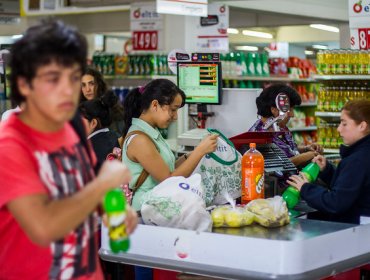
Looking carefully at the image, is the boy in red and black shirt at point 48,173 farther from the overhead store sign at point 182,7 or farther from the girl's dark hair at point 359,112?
the overhead store sign at point 182,7

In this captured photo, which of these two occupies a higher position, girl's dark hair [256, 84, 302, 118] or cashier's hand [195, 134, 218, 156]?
girl's dark hair [256, 84, 302, 118]

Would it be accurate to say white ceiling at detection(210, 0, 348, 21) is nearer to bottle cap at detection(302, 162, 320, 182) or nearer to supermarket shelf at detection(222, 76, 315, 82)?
supermarket shelf at detection(222, 76, 315, 82)

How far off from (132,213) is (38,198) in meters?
0.34

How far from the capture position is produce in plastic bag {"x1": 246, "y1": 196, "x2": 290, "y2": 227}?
3582 millimetres

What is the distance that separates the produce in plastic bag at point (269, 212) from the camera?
11.8 ft

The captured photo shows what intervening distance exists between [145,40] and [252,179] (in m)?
7.75

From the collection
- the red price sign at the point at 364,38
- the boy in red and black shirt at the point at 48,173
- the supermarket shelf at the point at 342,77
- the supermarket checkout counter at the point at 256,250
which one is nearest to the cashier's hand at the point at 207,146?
the supermarket checkout counter at the point at 256,250

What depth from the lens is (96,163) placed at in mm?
2408

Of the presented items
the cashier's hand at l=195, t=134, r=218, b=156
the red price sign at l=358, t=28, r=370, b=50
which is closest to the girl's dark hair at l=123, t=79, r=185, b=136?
the cashier's hand at l=195, t=134, r=218, b=156

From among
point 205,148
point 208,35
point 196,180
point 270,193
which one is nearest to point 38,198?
point 196,180

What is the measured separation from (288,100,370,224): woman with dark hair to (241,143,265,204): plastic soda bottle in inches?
6.9

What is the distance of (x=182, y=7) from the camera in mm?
9219

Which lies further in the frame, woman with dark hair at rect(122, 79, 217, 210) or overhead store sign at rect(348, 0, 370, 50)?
overhead store sign at rect(348, 0, 370, 50)

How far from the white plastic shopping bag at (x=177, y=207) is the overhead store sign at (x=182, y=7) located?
551 centimetres
